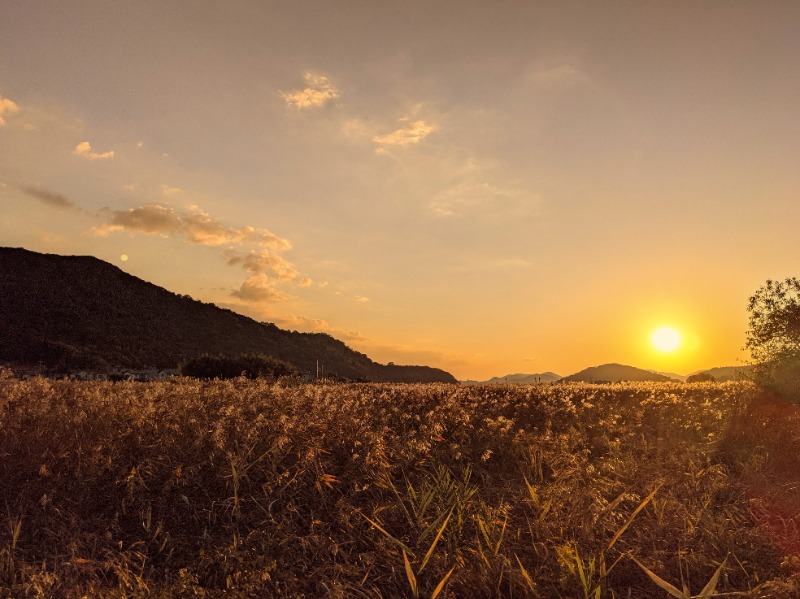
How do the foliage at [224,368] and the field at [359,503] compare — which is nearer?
the field at [359,503]

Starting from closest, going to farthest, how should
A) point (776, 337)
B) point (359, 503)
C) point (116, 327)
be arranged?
1. point (359, 503)
2. point (776, 337)
3. point (116, 327)

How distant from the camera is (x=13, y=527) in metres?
5.73

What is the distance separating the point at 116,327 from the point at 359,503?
5584 cm

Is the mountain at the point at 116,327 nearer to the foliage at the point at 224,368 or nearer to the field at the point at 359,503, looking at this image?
the foliage at the point at 224,368

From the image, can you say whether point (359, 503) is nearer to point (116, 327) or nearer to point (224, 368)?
point (224, 368)

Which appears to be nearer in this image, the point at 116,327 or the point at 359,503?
the point at 359,503

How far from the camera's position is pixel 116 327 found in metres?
56.2

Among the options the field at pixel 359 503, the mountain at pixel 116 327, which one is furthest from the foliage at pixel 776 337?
the mountain at pixel 116 327

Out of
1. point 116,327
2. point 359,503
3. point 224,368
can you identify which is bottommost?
point 359,503

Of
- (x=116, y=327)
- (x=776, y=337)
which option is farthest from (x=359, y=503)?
(x=116, y=327)

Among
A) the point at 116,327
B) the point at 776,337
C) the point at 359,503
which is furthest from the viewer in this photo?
the point at 116,327

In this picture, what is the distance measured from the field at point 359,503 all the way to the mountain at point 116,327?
34.1 metres

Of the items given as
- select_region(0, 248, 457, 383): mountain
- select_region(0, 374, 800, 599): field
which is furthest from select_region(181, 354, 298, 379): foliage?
select_region(0, 248, 457, 383): mountain

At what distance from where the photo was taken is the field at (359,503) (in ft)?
16.3
